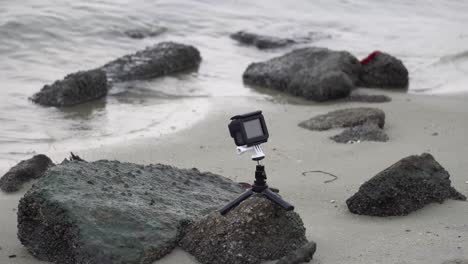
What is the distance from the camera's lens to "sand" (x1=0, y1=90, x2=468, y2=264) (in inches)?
189

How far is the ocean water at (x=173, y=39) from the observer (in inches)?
378

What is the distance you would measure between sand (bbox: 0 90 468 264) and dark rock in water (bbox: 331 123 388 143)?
12 cm

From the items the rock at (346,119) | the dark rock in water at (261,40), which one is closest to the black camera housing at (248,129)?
the rock at (346,119)

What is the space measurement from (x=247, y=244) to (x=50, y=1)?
45.2 ft

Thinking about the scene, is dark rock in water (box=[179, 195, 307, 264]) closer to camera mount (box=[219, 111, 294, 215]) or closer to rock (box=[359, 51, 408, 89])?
camera mount (box=[219, 111, 294, 215])

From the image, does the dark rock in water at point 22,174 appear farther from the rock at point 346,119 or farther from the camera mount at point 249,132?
the rock at point 346,119

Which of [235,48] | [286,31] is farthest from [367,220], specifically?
[286,31]

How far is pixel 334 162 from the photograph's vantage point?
7.03 meters

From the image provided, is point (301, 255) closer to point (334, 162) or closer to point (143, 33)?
point (334, 162)

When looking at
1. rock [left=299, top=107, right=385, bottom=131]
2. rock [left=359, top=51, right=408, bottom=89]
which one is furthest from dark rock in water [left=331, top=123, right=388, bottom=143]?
rock [left=359, top=51, right=408, bottom=89]

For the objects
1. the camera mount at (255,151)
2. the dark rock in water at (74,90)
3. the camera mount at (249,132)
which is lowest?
the dark rock in water at (74,90)

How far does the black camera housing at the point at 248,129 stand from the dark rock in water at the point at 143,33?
1168cm

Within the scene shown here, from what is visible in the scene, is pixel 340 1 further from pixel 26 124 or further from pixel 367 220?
pixel 367 220

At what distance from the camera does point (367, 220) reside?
5.28 meters
